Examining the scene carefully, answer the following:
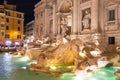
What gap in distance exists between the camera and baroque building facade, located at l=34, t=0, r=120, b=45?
21.9 metres

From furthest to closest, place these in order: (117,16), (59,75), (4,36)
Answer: (4,36)
(117,16)
(59,75)

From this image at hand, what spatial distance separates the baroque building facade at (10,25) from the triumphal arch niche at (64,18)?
88.8 ft

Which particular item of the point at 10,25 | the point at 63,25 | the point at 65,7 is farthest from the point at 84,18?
the point at 10,25

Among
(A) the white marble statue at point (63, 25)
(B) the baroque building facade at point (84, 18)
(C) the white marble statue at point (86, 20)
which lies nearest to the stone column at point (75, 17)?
(B) the baroque building facade at point (84, 18)

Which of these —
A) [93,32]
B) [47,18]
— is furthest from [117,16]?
[47,18]

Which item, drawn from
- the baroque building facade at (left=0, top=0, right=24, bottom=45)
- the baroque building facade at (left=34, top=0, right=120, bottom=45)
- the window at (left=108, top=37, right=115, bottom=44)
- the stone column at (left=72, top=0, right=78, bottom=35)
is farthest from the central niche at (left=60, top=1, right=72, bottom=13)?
the baroque building facade at (left=0, top=0, right=24, bottom=45)

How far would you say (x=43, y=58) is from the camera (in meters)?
17.3

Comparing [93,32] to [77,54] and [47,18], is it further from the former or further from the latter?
[47,18]

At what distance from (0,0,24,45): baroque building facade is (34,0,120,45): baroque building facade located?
22477mm

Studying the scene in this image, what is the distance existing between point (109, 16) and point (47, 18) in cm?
1465

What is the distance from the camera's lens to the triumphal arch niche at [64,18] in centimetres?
3016

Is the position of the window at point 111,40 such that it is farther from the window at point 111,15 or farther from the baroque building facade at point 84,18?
the window at point 111,15

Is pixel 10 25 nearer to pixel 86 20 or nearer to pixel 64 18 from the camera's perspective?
pixel 64 18

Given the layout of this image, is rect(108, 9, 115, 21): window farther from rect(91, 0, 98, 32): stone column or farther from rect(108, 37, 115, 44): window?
rect(108, 37, 115, 44): window
